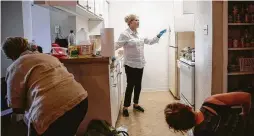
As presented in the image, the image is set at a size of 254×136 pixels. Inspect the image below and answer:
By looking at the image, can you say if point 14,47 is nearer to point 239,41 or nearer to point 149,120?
point 149,120

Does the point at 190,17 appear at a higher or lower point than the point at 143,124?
higher

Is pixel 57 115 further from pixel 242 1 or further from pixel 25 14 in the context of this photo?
pixel 242 1

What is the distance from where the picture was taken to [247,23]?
277cm

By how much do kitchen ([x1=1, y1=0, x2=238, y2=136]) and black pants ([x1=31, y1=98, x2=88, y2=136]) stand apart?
67cm

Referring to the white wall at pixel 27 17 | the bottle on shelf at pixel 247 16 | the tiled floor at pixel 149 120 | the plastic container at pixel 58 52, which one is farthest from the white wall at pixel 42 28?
the bottle on shelf at pixel 247 16

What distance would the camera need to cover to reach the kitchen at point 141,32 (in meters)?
2.56

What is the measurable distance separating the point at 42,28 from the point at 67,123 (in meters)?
1.85

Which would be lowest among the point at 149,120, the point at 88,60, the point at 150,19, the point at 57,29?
the point at 149,120

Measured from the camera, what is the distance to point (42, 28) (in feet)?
10.9

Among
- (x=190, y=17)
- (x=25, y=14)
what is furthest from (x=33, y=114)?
(x=190, y=17)

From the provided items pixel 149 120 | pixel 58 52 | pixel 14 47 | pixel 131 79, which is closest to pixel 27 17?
pixel 58 52

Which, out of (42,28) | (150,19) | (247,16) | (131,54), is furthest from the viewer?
(150,19)

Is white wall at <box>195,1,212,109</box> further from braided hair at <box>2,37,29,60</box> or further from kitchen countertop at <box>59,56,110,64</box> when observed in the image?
braided hair at <box>2,37,29,60</box>

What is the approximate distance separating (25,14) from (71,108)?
1595mm
